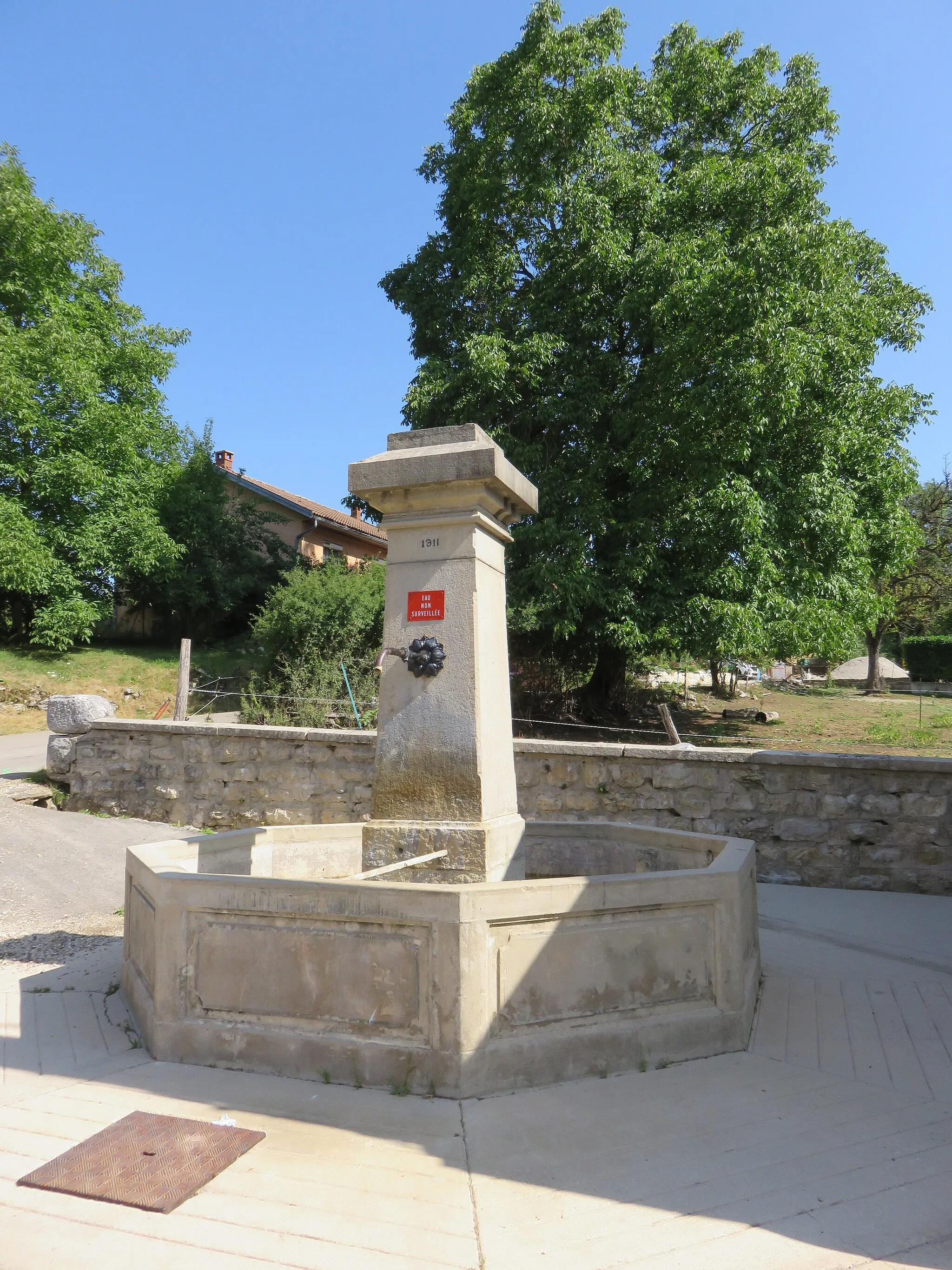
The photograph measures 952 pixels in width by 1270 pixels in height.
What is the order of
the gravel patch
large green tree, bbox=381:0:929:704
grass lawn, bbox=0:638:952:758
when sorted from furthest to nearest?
1. grass lawn, bbox=0:638:952:758
2. large green tree, bbox=381:0:929:704
3. the gravel patch

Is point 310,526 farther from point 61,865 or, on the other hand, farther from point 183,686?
point 61,865

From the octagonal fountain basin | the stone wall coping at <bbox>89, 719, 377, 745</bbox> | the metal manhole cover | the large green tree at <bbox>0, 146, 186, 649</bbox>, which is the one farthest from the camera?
the large green tree at <bbox>0, 146, 186, 649</bbox>

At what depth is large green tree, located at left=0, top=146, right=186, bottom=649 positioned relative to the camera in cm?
2175

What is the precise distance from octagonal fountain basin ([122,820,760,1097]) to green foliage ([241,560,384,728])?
10.1 meters

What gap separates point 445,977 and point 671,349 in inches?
475

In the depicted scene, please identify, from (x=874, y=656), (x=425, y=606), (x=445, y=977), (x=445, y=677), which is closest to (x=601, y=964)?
(x=445, y=977)

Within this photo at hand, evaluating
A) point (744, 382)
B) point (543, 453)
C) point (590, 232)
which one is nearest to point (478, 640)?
point (744, 382)

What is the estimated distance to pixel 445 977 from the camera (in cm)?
344

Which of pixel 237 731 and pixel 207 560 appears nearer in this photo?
pixel 237 731

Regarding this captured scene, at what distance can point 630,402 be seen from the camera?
14789 mm

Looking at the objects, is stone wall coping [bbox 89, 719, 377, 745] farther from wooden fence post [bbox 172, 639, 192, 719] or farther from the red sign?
the red sign

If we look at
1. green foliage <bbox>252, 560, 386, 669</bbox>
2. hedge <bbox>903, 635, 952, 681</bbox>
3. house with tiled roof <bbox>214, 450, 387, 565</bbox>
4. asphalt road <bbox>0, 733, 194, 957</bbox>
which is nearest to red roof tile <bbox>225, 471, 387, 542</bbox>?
house with tiled roof <bbox>214, 450, 387, 565</bbox>

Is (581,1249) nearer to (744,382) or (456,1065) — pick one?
(456,1065)

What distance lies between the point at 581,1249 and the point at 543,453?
13667 mm
